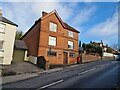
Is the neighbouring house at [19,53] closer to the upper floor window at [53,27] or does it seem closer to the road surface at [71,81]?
the upper floor window at [53,27]

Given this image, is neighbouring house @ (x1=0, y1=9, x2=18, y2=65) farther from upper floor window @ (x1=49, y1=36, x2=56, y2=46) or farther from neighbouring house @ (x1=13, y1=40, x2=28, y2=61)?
upper floor window @ (x1=49, y1=36, x2=56, y2=46)

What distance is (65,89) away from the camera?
Result: 10.1 metres

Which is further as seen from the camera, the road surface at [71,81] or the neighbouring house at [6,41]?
the neighbouring house at [6,41]

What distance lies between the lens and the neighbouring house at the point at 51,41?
3064cm

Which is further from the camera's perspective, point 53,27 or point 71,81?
point 53,27

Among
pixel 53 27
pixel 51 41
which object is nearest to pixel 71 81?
pixel 51 41

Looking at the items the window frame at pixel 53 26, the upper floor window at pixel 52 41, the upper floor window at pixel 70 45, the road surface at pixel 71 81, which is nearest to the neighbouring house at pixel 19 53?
the upper floor window at pixel 52 41

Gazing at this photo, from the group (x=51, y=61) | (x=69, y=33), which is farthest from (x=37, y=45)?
(x=69, y=33)

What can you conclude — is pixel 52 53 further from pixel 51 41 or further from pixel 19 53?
pixel 19 53

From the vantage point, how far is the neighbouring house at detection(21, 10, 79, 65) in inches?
1206

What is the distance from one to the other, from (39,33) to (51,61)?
6502 millimetres

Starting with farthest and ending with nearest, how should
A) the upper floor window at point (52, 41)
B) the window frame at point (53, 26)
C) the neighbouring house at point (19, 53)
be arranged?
the window frame at point (53, 26) < the upper floor window at point (52, 41) < the neighbouring house at point (19, 53)

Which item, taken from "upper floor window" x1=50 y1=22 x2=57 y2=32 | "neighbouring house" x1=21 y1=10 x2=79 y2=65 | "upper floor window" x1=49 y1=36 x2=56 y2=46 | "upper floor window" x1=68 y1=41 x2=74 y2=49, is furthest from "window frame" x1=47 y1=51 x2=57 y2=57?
"upper floor window" x1=68 y1=41 x2=74 y2=49

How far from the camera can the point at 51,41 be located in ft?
107
